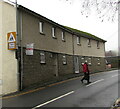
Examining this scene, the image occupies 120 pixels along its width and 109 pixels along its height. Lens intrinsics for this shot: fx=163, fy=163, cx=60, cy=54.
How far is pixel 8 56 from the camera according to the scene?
11469mm

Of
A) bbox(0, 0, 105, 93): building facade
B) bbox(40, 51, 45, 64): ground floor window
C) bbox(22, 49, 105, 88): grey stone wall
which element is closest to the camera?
bbox(0, 0, 105, 93): building facade

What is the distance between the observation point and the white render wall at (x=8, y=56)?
11.1 m

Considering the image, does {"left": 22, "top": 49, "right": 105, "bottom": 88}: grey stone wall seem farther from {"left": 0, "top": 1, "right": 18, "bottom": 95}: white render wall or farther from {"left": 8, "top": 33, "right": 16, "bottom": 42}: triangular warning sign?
{"left": 8, "top": 33, "right": 16, "bottom": 42}: triangular warning sign

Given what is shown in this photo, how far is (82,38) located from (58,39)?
733cm

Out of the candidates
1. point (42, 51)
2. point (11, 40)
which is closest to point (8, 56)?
point (11, 40)

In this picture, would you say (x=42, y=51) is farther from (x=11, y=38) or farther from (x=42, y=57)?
(x=11, y=38)

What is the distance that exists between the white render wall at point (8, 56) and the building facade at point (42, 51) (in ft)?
0.23

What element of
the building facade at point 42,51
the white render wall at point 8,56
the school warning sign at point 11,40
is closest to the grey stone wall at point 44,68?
the building facade at point 42,51

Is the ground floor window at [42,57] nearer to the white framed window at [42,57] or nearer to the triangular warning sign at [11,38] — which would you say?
the white framed window at [42,57]

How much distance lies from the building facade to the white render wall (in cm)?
7

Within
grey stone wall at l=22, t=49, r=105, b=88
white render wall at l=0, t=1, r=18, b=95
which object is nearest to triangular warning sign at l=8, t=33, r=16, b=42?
white render wall at l=0, t=1, r=18, b=95

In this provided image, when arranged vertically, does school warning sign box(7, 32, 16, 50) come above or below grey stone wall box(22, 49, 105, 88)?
above

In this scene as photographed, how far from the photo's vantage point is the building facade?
39.9 feet

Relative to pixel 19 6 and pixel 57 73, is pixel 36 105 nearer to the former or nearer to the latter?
pixel 19 6
